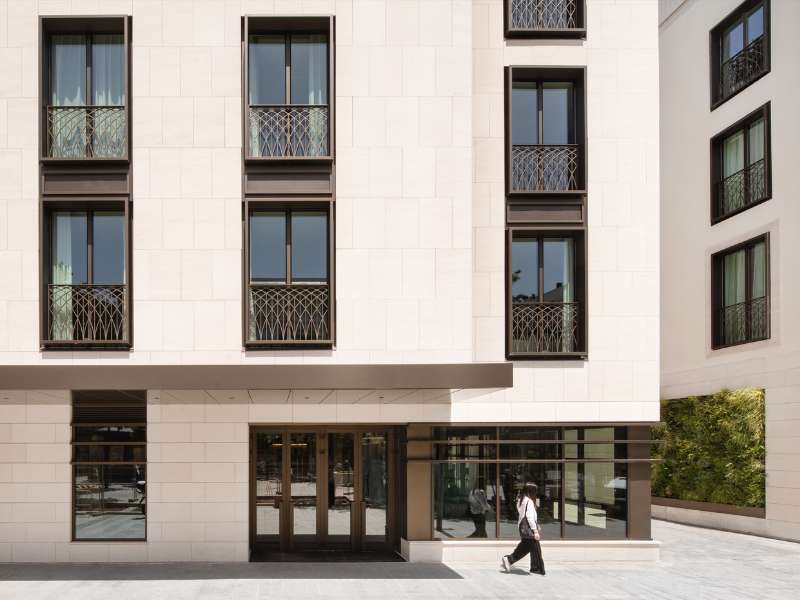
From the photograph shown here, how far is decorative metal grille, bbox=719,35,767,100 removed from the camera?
21172mm

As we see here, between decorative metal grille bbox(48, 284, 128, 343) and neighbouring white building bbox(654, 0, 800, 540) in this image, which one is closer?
decorative metal grille bbox(48, 284, 128, 343)

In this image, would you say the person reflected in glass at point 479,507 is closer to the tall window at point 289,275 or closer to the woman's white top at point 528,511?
the woman's white top at point 528,511

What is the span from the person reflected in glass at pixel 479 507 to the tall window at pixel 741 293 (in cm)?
935

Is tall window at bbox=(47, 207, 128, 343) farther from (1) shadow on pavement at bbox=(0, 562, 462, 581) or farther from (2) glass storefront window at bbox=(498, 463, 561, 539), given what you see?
(2) glass storefront window at bbox=(498, 463, 561, 539)

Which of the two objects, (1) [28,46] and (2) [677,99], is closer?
(1) [28,46]

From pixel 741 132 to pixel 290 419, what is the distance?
1496 centimetres

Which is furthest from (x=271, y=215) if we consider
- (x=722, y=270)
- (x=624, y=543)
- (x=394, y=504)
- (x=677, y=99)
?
(x=677, y=99)

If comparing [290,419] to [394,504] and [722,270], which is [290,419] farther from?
[722,270]

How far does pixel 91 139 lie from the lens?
14961 millimetres

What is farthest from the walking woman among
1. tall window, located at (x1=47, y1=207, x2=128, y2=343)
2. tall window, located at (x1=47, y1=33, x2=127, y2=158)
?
tall window, located at (x1=47, y1=33, x2=127, y2=158)

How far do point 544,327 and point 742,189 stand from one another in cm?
963

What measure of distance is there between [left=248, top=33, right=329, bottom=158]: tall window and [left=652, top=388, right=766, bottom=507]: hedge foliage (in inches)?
509

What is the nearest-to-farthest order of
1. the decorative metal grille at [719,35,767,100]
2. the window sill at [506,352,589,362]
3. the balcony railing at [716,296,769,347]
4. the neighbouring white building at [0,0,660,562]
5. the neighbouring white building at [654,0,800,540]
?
1. the neighbouring white building at [0,0,660,562]
2. the window sill at [506,352,589,362]
3. the neighbouring white building at [654,0,800,540]
4. the balcony railing at [716,296,769,347]
5. the decorative metal grille at [719,35,767,100]

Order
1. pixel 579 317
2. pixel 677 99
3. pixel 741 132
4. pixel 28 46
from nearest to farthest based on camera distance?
pixel 28 46 → pixel 579 317 → pixel 741 132 → pixel 677 99
